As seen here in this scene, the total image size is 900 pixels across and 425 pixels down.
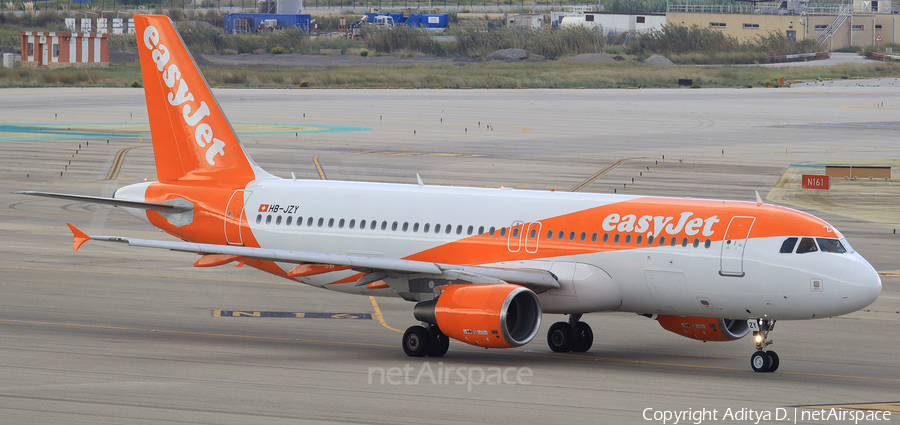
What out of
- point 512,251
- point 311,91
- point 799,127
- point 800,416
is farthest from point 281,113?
point 800,416

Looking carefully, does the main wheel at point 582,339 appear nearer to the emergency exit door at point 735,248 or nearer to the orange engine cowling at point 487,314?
the orange engine cowling at point 487,314

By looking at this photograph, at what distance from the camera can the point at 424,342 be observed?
947 inches

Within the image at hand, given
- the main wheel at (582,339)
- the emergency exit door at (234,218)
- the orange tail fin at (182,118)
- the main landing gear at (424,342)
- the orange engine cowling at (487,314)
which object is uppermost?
the orange tail fin at (182,118)

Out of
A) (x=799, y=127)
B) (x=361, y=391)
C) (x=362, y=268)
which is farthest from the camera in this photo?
(x=799, y=127)

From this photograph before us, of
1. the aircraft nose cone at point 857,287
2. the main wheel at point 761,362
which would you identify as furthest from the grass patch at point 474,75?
the aircraft nose cone at point 857,287

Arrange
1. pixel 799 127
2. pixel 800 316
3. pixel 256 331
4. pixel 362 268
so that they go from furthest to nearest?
pixel 799 127
pixel 256 331
pixel 362 268
pixel 800 316

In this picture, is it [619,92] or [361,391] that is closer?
[361,391]

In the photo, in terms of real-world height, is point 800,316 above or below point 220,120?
below

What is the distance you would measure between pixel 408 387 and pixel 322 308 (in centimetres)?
1048

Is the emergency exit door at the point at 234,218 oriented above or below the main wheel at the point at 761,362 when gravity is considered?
above

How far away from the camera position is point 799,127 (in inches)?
3600

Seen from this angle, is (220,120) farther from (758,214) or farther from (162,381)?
(758,214)

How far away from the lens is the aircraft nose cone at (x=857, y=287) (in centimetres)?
2158

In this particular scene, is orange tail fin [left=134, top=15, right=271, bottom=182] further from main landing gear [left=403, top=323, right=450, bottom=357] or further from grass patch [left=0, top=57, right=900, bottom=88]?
grass patch [left=0, top=57, right=900, bottom=88]
